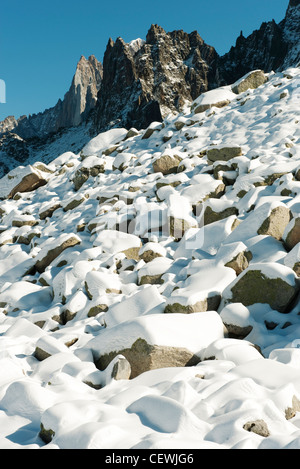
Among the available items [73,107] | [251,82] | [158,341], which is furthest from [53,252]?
[73,107]

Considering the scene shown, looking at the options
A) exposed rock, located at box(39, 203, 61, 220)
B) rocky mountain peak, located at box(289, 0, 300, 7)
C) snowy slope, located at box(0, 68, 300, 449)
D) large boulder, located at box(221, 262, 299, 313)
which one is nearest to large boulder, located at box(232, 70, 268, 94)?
snowy slope, located at box(0, 68, 300, 449)

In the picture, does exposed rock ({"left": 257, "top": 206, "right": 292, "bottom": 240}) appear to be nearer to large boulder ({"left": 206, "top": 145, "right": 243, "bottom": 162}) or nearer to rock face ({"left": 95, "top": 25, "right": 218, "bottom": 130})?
large boulder ({"left": 206, "top": 145, "right": 243, "bottom": 162})

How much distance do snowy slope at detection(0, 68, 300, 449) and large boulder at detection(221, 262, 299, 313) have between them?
0.02 m

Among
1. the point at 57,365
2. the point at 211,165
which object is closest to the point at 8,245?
the point at 211,165

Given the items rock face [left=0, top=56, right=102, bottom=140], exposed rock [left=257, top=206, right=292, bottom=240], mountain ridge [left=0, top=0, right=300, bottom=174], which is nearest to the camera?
exposed rock [left=257, top=206, right=292, bottom=240]

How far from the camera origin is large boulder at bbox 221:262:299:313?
4.22 m

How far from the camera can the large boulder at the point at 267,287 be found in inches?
166

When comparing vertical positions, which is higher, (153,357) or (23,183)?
(23,183)

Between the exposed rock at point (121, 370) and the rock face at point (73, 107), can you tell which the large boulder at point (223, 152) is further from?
the rock face at point (73, 107)

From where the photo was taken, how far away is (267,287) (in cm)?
431

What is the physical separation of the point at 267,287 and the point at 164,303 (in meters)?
1.35

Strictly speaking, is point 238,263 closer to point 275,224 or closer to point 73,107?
point 275,224

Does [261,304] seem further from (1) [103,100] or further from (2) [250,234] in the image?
(1) [103,100]

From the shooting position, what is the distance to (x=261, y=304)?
4.31 m
